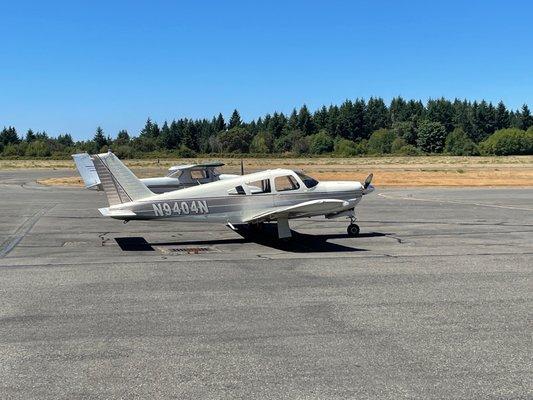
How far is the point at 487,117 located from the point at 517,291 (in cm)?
18450

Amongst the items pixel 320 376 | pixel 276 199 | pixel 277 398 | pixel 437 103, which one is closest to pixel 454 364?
pixel 320 376

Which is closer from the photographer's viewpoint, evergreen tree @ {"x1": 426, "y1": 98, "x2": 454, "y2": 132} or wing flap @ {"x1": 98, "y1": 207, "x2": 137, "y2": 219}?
wing flap @ {"x1": 98, "y1": 207, "x2": 137, "y2": 219}

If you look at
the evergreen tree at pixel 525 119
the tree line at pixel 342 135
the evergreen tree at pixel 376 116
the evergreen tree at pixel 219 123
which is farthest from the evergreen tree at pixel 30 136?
the evergreen tree at pixel 525 119

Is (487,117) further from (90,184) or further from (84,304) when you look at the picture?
(84,304)

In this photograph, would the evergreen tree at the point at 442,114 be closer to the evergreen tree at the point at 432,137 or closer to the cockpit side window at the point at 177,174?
the evergreen tree at the point at 432,137

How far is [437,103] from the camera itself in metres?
181

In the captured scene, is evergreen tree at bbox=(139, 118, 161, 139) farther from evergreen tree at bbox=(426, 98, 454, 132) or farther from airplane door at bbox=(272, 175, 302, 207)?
airplane door at bbox=(272, 175, 302, 207)

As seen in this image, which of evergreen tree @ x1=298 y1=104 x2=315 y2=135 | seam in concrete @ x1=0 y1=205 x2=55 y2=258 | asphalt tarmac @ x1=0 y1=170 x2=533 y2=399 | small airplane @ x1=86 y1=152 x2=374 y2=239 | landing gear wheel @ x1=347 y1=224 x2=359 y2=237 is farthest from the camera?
evergreen tree @ x1=298 y1=104 x2=315 y2=135

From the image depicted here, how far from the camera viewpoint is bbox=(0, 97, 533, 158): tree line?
142 meters

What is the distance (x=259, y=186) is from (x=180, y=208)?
2.23 metres

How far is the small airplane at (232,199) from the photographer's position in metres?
14.8

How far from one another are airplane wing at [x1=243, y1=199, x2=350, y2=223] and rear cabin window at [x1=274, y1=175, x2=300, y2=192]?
0.66 metres


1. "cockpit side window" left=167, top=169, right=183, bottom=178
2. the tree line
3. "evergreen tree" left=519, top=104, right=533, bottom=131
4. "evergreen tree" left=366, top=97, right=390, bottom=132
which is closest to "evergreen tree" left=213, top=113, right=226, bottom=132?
the tree line

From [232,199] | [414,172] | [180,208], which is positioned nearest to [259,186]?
[232,199]
